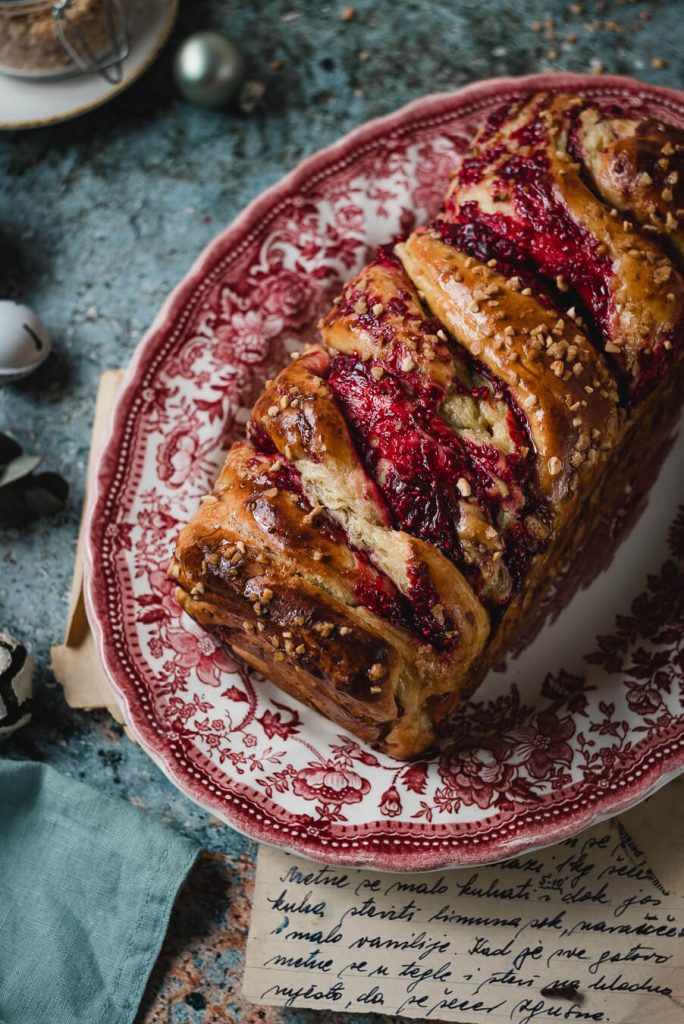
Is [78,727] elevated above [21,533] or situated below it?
below

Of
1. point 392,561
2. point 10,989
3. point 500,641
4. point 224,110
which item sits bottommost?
point 10,989

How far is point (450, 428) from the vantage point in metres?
2.08

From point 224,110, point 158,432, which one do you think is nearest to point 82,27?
point 224,110

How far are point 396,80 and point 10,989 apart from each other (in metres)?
2.75

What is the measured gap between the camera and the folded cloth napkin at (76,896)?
2492 mm

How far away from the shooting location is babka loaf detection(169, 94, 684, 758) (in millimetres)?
2020

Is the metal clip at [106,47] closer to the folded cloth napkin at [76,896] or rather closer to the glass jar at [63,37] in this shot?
the glass jar at [63,37]

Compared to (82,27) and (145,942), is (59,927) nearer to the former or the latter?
(145,942)

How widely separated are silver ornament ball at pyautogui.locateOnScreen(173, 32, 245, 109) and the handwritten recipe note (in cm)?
215

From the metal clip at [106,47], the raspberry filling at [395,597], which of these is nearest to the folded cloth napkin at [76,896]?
the raspberry filling at [395,597]

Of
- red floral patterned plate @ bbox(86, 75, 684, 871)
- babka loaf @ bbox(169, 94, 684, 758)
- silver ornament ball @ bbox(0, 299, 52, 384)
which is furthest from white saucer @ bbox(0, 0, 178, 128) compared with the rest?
babka loaf @ bbox(169, 94, 684, 758)

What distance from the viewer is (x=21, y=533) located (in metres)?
2.86

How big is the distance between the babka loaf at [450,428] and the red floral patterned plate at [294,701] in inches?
7.2

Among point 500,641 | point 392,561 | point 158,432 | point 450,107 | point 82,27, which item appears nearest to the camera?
point 392,561
